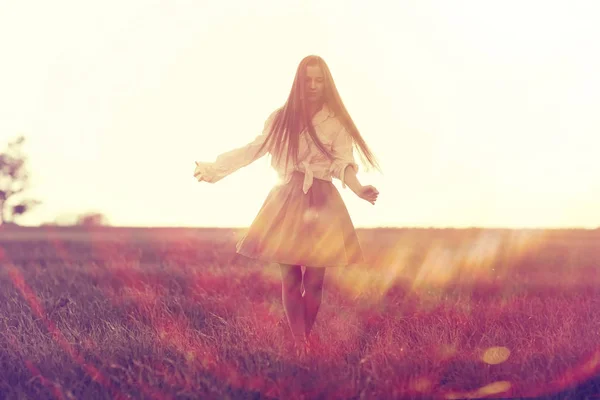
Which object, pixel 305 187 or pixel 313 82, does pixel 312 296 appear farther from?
pixel 313 82

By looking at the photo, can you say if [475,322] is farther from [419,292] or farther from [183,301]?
[183,301]

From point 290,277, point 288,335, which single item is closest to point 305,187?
point 290,277

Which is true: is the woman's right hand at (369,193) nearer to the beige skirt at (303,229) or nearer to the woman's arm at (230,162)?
the beige skirt at (303,229)

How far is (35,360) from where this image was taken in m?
3.81

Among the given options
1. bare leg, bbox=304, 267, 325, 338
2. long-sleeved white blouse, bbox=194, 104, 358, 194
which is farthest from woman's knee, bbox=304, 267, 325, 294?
long-sleeved white blouse, bbox=194, 104, 358, 194

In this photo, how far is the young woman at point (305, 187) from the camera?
15.0 ft

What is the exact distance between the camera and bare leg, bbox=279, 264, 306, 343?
15.1 feet

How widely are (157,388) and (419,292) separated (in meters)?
3.86

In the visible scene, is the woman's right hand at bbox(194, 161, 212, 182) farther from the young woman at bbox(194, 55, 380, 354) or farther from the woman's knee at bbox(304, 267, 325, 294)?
the woman's knee at bbox(304, 267, 325, 294)

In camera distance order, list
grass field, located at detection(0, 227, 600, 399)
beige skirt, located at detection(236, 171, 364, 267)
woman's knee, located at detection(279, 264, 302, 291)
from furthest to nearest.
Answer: woman's knee, located at detection(279, 264, 302, 291) < beige skirt, located at detection(236, 171, 364, 267) < grass field, located at detection(0, 227, 600, 399)

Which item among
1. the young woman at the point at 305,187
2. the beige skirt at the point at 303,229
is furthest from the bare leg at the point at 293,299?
the beige skirt at the point at 303,229

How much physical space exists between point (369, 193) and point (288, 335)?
3.64 feet

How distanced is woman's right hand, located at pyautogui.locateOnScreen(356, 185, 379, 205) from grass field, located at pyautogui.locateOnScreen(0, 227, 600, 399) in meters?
0.86

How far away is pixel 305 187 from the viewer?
15.1 feet
